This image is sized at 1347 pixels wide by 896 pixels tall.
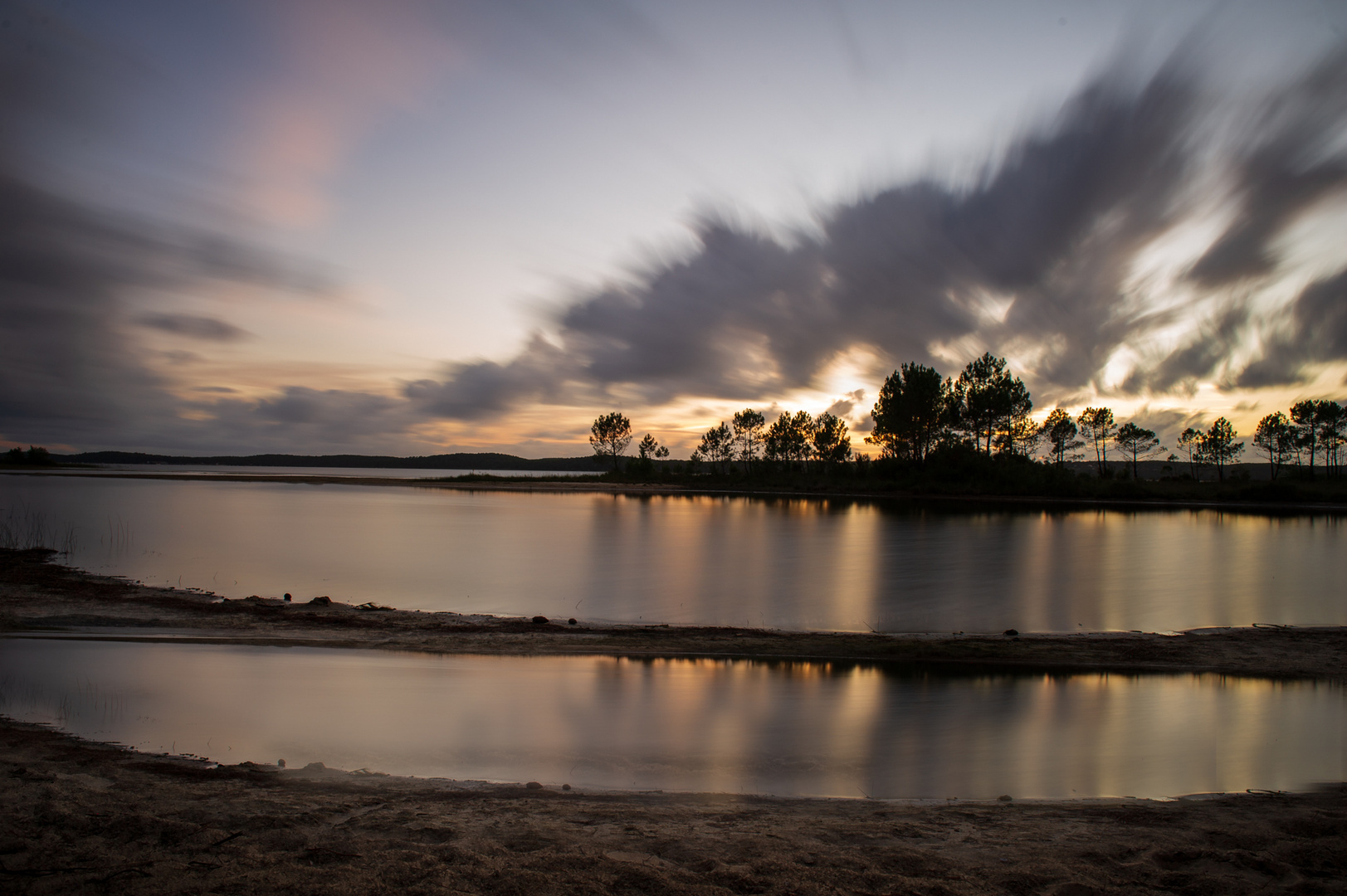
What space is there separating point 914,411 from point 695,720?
277ft

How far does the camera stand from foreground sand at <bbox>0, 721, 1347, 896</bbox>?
4.09 metres

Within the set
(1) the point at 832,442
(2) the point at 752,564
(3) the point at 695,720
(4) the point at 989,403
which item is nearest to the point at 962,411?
(4) the point at 989,403

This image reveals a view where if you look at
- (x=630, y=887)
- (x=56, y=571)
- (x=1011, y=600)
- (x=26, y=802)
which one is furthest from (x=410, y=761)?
(x=56, y=571)

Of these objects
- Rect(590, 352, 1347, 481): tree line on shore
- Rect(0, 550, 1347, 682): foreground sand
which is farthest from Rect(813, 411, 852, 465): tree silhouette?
Rect(0, 550, 1347, 682): foreground sand

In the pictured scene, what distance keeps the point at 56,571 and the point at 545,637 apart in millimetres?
15860

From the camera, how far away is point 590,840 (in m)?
4.75

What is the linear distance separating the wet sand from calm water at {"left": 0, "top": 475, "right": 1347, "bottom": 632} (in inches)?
370

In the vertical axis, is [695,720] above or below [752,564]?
below

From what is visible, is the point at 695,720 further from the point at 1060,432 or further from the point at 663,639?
the point at 1060,432

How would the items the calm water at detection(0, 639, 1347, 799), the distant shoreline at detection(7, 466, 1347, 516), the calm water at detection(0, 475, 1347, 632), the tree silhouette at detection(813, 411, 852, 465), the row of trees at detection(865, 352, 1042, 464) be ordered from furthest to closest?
the tree silhouette at detection(813, 411, 852, 465) → the row of trees at detection(865, 352, 1042, 464) → the distant shoreline at detection(7, 466, 1347, 516) → the calm water at detection(0, 475, 1347, 632) → the calm water at detection(0, 639, 1347, 799)

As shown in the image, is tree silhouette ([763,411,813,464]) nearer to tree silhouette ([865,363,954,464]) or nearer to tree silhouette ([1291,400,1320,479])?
tree silhouette ([865,363,954,464])

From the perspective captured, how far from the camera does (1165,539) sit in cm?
3669

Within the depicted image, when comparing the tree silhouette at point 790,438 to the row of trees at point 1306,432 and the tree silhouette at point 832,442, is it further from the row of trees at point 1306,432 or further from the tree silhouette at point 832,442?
the row of trees at point 1306,432

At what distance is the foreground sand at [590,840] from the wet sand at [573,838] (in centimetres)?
2
